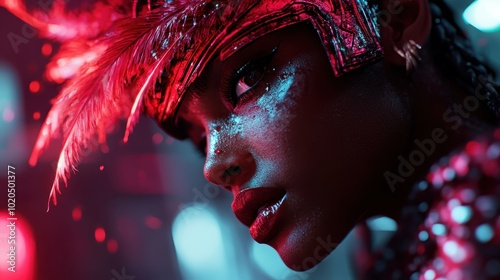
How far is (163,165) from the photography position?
1.29 metres

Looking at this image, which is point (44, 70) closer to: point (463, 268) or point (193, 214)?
point (193, 214)

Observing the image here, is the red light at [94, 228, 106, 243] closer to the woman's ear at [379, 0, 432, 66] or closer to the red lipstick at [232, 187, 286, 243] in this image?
the red lipstick at [232, 187, 286, 243]

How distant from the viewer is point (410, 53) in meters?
0.83

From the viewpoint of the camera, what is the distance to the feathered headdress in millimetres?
781

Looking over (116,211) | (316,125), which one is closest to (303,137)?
(316,125)

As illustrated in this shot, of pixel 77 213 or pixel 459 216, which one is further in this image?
pixel 77 213

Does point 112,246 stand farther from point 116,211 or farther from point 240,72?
point 240,72

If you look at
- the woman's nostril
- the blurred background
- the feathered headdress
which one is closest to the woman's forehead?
the feathered headdress

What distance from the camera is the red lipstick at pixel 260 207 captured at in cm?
83

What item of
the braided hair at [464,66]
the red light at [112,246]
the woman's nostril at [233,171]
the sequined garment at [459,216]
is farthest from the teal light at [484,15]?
the red light at [112,246]

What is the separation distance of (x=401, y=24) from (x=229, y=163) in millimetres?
301

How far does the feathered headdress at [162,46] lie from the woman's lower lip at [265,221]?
0.19 metres

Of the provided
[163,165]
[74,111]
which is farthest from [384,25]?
[163,165]

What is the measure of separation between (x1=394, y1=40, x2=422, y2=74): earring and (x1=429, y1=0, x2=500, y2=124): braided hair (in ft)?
0.17
